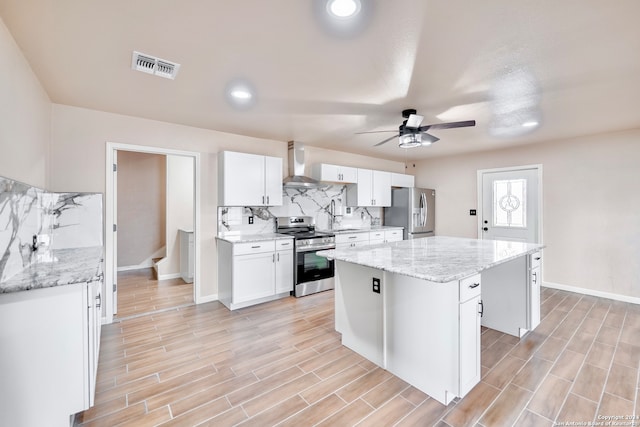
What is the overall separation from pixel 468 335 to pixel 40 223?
3.56 meters

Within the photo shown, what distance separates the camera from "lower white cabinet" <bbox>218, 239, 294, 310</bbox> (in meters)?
3.45

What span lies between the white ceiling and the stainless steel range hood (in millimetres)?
1115

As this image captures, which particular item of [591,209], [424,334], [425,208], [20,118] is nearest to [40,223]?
[20,118]

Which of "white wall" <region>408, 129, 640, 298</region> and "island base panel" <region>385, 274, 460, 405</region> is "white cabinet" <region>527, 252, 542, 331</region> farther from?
"white wall" <region>408, 129, 640, 298</region>

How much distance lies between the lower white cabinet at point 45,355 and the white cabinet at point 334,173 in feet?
11.5

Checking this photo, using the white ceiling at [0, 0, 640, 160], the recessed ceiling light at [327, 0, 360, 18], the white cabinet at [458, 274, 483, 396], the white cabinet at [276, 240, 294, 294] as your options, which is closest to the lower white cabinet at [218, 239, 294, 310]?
the white cabinet at [276, 240, 294, 294]

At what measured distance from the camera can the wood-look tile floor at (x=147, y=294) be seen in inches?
140

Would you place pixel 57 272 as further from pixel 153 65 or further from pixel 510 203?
pixel 510 203

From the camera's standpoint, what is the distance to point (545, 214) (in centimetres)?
447

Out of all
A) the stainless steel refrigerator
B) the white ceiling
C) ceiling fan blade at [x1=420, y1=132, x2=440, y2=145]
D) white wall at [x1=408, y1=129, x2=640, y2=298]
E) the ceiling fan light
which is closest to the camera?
the white ceiling

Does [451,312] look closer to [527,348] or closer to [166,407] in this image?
[527,348]

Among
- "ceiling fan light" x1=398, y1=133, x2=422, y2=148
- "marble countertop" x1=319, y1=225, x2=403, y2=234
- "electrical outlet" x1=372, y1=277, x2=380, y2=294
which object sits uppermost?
"ceiling fan light" x1=398, y1=133, x2=422, y2=148

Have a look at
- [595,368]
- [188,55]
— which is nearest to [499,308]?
[595,368]

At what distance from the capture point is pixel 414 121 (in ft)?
9.00
